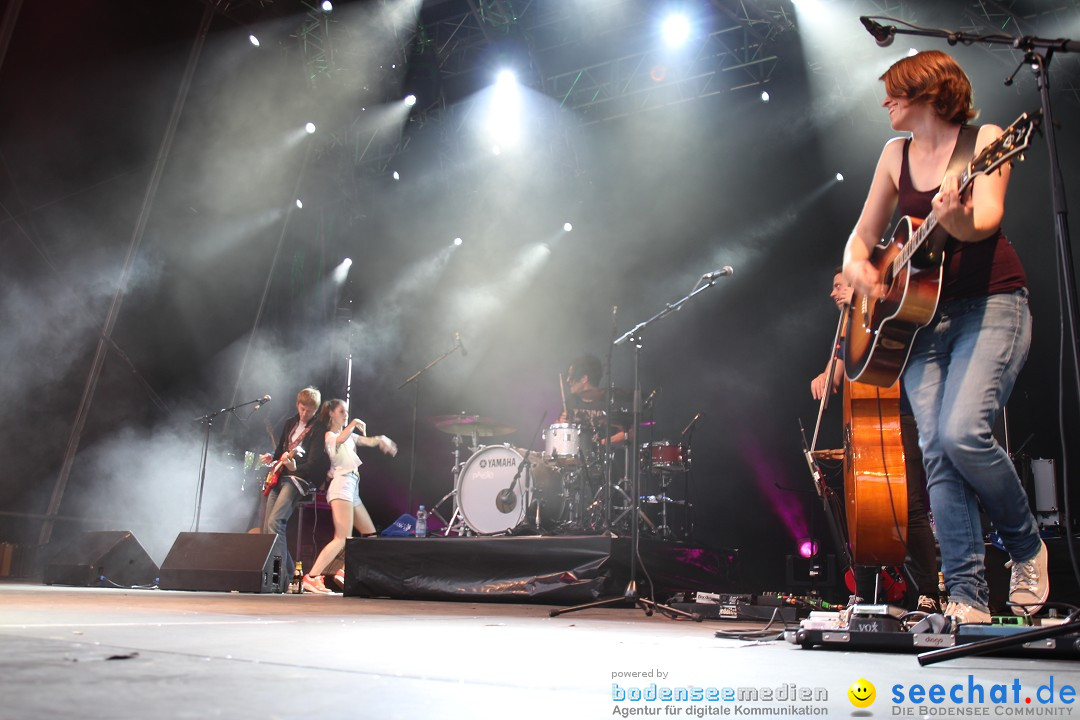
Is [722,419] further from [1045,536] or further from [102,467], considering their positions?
[102,467]

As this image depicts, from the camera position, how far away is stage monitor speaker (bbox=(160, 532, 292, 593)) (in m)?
6.01

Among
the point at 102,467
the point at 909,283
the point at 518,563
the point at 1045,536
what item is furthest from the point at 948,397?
the point at 102,467

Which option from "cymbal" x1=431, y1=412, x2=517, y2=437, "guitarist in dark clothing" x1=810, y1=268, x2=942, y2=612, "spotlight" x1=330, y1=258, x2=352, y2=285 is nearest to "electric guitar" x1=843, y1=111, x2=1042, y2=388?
"guitarist in dark clothing" x1=810, y1=268, x2=942, y2=612

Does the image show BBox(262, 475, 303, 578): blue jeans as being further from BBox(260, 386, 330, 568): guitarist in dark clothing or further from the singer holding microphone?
the singer holding microphone

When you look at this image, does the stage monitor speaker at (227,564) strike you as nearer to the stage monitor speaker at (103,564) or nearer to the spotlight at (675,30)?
the stage monitor speaker at (103,564)

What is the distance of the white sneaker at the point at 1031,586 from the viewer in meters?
2.37

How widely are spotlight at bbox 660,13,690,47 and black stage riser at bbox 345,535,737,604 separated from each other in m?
6.03

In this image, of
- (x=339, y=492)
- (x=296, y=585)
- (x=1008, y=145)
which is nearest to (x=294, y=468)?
(x=339, y=492)

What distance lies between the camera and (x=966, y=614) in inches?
87.1

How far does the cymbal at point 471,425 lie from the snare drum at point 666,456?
6.01 feet

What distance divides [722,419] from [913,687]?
8.15m

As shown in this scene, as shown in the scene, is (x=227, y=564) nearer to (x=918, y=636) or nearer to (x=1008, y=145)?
(x=918, y=636)

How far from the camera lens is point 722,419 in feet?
30.7

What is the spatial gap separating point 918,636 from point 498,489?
6.37 meters
